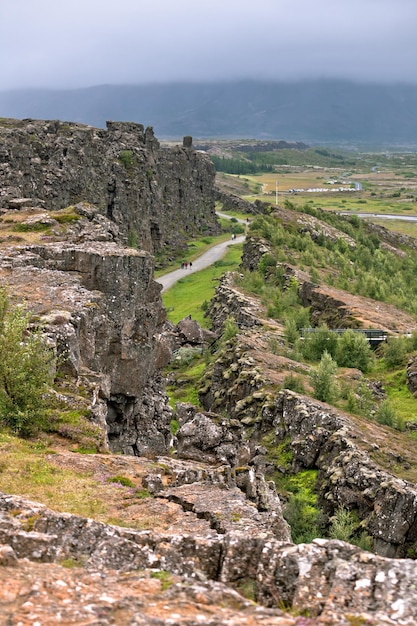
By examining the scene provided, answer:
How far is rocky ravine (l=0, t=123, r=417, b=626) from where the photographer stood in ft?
40.1

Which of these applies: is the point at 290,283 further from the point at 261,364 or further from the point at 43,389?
the point at 43,389

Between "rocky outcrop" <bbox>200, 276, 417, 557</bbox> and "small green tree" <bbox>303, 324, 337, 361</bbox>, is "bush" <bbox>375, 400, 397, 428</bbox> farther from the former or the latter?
"small green tree" <bbox>303, 324, 337, 361</bbox>

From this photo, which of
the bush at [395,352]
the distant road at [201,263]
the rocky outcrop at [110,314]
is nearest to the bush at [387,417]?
the rocky outcrop at [110,314]

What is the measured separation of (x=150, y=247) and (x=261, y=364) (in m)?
63.7

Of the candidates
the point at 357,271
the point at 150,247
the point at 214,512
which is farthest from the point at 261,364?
the point at 150,247

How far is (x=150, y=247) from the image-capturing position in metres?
113

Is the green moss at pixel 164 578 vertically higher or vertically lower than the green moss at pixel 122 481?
higher

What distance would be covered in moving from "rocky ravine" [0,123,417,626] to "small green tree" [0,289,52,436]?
2614 mm

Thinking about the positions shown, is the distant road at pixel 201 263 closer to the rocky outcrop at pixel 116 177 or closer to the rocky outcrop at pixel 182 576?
the rocky outcrop at pixel 116 177

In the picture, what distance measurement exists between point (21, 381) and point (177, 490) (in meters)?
7.92

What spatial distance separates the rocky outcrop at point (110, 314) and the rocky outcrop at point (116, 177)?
20.4 metres

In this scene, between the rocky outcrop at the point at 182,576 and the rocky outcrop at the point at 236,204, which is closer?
the rocky outcrop at the point at 182,576

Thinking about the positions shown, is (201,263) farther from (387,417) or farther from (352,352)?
(387,417)

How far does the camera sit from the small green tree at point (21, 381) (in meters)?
25.1
